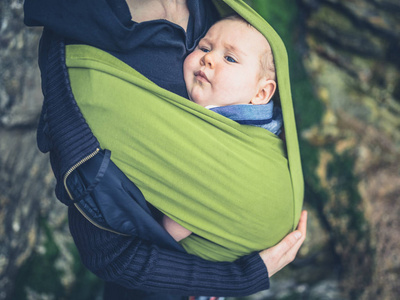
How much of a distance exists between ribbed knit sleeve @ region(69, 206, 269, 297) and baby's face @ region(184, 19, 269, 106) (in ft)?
1.81

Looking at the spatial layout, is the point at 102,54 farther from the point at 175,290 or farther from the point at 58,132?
the point at 175,290

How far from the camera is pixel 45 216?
260cm

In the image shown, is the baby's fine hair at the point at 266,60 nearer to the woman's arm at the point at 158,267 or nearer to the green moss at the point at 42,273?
the woman's arm at the point at 158,267

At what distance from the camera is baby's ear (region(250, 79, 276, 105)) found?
4.52 feet

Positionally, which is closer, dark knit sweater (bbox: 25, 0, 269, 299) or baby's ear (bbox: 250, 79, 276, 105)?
dark knit sweater (bbox: 25, 0, 269, 299)

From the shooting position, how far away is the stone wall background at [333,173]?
8.23 ft

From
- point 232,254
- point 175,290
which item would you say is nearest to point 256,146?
point 232,254

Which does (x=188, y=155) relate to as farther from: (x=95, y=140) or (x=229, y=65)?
(x=229, y=65)

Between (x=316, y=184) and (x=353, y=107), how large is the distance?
27.3 inches

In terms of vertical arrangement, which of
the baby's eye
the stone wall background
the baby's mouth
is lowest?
the stone wall background

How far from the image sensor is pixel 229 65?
4.27ft

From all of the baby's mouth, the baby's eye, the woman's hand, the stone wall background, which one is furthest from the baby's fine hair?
the stone wall background

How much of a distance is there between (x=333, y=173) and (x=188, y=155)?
6.52 feet

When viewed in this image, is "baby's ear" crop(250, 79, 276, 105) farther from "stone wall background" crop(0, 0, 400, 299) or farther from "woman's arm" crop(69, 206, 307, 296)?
"stone wall background" crop(0, 0, 400, 299)
